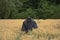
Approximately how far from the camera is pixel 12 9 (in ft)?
67.5

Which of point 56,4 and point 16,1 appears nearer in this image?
point 16,1

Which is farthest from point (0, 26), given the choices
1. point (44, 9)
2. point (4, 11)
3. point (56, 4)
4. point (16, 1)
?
point (56, 4)

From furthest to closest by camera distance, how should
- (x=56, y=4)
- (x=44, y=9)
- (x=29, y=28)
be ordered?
(x=56, y=4)
(x=44, y=9)
(x=29, y=28)

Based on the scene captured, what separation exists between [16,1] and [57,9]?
408 centimetres

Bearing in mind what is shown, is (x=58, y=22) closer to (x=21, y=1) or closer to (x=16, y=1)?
(x=16, y=1)

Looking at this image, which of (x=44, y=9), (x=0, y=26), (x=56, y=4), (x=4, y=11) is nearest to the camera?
(x=0, y=26)

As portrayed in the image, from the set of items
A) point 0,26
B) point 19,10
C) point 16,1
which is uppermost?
point 0,26

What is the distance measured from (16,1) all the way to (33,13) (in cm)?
184

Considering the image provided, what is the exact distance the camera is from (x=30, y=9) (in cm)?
2345

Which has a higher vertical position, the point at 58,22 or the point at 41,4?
the point at 58,22

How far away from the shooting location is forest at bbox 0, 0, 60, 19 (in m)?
19.5

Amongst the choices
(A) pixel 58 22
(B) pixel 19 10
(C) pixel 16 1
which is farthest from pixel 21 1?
(A) pixel 58 22

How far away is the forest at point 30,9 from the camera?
64.1 ft

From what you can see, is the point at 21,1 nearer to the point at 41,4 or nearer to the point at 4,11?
the point at 41,4
